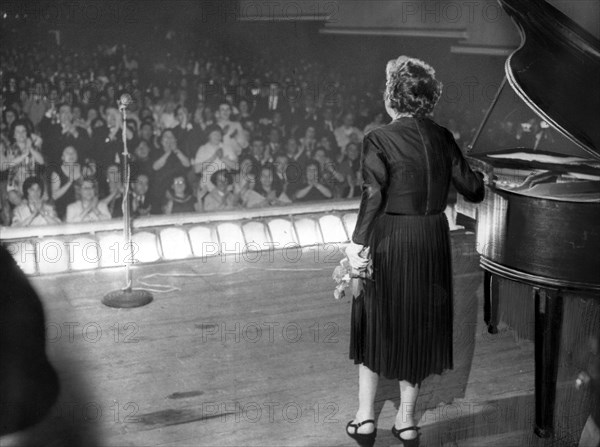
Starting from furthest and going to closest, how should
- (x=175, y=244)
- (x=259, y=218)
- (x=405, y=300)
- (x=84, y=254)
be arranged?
1. (x=259, y=218)
2. (x=175, y=244)
3. (x=84, y=254)
4. (x=405, y=300)

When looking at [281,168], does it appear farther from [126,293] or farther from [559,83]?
[559,83]

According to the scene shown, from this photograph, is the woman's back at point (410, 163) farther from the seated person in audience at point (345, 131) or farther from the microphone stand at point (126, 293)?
the seated person in audience at point (345, 131)

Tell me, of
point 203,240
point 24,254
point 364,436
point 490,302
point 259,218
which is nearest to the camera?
point 364,436

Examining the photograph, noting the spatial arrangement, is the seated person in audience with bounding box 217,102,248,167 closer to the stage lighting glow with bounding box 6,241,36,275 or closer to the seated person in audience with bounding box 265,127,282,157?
the seated person in audience with bounding box 265,127,282,157

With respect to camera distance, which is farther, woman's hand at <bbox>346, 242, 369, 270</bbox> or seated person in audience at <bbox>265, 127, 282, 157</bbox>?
seated person in audience at <bbox>265, 127, 282, 157</bbox>

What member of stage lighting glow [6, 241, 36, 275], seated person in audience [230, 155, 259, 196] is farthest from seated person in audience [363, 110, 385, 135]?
stage lighting glow [6, 241, 36, 275]

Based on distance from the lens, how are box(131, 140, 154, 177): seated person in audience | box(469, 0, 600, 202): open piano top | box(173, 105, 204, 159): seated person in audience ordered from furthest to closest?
1. box(173, 105, 204, 159): seated person in audience
2. box(131, 140, 154, 177): seated person in audience
3. box(469, 0, 600, 202): open piano top

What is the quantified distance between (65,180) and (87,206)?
0.92 feet

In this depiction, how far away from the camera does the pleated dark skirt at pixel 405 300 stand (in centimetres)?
287

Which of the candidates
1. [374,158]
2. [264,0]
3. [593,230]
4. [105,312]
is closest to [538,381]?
[593,230]

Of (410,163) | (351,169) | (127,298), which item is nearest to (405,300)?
(410,163)

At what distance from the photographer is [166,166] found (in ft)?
21.6

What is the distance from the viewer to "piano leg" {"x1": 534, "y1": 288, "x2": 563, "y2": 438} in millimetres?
3033

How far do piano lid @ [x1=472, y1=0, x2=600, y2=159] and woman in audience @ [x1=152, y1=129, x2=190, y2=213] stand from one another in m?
3.39
